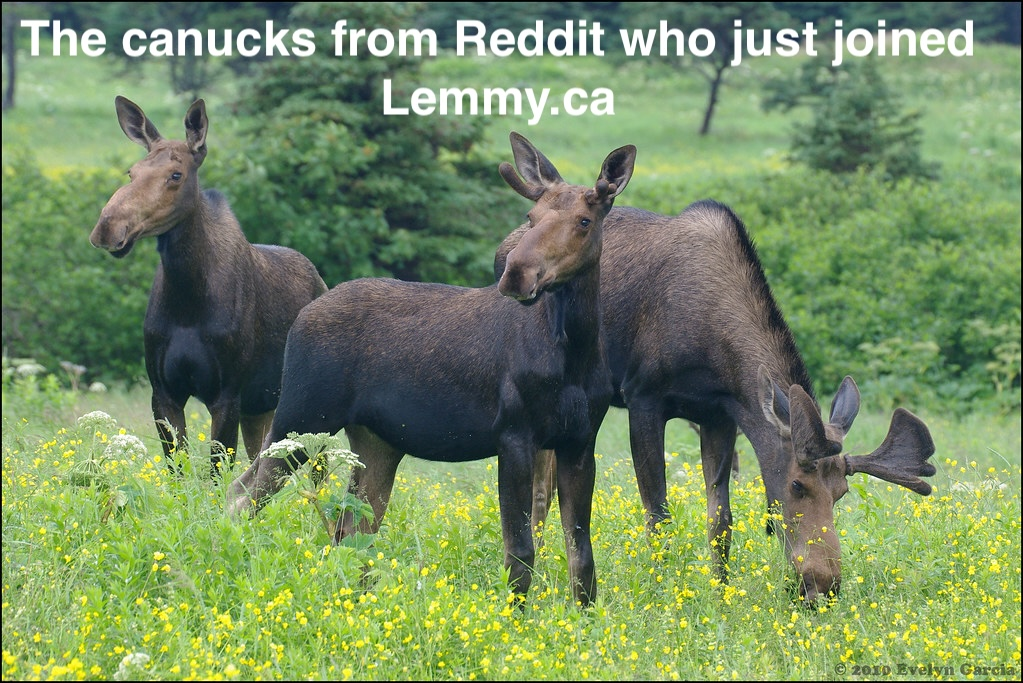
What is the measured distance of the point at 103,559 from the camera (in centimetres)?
663

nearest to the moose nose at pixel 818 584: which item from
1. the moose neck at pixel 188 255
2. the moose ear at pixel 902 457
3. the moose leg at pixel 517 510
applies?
the moose ear at pixel 902 457

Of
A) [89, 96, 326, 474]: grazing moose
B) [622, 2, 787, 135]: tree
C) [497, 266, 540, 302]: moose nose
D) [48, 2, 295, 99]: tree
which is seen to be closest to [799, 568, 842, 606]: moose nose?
[497, 266, 540, 302]: moose nose

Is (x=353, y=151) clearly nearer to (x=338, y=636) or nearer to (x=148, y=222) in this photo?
(x=148, y=222)

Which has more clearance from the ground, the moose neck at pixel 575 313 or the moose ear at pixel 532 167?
the moose ear at pixel 532 167

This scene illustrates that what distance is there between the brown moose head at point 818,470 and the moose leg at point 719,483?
2.13 feet

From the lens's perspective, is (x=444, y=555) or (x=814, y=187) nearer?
(x=444, y=555)

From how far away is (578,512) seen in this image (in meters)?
6.95

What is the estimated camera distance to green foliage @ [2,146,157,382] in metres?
18.1

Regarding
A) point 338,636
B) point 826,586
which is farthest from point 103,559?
point 826,586

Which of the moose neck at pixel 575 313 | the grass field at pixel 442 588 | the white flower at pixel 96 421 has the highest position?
the moose neck at pixel 575 313

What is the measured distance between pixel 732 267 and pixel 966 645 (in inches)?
109

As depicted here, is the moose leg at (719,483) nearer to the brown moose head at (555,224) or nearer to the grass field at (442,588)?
the grass field at (442,588)

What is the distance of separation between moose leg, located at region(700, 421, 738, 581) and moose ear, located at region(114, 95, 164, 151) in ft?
13.9

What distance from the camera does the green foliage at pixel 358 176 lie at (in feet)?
60.0
